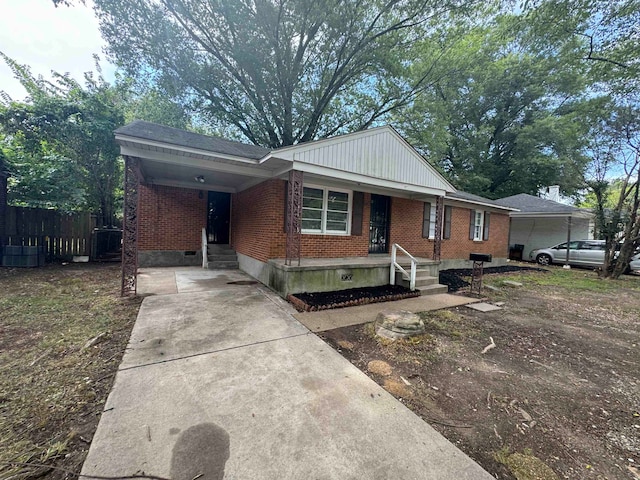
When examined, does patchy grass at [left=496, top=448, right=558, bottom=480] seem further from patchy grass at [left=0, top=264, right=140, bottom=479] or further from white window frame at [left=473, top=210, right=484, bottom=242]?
white window frame at [left=473, top=210, right=484, bottom=242]

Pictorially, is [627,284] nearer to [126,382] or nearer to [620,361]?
[620,361]

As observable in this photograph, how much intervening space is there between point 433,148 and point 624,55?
8482mm

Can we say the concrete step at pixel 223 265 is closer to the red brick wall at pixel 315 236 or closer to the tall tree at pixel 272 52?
the red brick wall at pixel 315 236

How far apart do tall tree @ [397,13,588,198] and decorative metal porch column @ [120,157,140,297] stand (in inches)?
588

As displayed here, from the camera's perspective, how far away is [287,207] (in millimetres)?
6484

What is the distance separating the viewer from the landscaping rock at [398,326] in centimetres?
374

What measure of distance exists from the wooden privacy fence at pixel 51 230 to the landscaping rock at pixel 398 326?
10735 mm

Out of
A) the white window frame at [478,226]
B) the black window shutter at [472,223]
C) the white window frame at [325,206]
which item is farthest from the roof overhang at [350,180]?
the white window frame at [478,226]

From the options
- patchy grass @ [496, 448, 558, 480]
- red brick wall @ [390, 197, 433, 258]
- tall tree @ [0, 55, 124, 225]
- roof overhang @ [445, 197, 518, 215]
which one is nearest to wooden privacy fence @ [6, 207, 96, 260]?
tall tree @ [0, 55, 124, 225]

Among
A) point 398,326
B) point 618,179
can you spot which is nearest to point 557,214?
point 618,179

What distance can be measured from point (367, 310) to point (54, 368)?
4.43 meters

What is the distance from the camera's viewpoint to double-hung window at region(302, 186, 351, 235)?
711cm

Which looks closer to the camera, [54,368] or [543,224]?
[54,368]

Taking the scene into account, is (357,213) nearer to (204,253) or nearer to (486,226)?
(204,253)
